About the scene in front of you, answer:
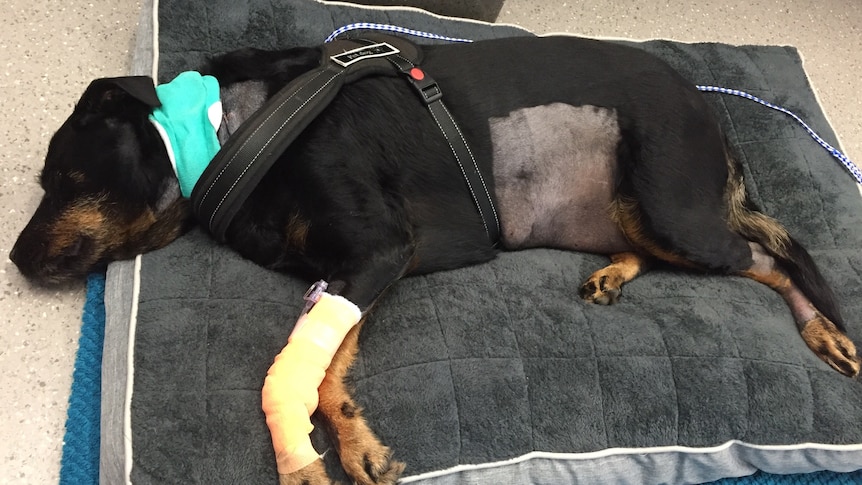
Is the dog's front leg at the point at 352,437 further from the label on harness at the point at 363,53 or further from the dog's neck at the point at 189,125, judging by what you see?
the label on harness at the point at 363,53

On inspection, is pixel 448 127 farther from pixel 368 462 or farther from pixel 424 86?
pixel 368 462

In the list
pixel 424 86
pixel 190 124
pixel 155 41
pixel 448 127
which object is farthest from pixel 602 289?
pixel 155 41

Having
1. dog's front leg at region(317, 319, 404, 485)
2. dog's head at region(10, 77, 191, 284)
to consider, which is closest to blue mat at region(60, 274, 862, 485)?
dog's head at region(10, 77, 191, 284)

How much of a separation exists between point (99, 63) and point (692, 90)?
2.03 metres

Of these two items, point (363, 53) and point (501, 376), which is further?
point (363, 53)

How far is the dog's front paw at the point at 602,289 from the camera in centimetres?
183

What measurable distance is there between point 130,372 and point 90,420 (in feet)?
0.74

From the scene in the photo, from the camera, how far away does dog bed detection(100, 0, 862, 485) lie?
1.37 metres

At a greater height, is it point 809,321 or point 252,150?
point 252,150

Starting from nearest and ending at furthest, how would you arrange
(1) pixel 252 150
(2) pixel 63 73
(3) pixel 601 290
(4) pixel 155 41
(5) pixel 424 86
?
(1) pixel 252 150 → (5) pixel 424 86 → (3) pixel 601 290 → (4) pixel 155 41 → (2) pixel 63 73

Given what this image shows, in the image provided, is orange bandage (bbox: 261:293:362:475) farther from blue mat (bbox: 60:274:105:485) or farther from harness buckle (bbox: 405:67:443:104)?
harness buckle (bbox: 405:67:443:104)

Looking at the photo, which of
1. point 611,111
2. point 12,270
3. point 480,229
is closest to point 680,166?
point 611,111

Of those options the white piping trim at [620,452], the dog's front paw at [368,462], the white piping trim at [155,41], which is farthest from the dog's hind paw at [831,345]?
the white piping trim at [155,41]

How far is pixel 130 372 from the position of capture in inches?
54.8
